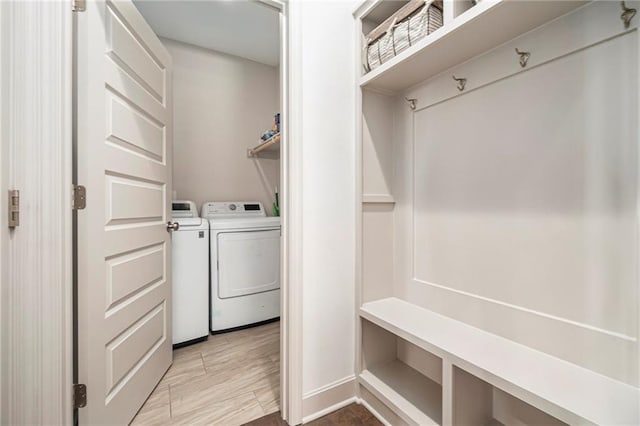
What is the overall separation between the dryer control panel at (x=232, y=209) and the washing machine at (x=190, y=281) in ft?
1.72

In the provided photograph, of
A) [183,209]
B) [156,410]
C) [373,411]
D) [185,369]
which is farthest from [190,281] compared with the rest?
[373,411]

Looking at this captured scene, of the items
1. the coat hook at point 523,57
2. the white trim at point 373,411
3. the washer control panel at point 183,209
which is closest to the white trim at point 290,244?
the white trim at point 373,411

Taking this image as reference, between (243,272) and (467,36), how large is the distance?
2120mm

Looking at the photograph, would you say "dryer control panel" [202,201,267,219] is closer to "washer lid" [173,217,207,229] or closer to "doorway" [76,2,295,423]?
"washer lid" [173,217,207,229]

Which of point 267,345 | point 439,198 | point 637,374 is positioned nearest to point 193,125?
point 267,345

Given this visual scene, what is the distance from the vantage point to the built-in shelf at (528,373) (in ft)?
2.47

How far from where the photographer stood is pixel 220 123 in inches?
113

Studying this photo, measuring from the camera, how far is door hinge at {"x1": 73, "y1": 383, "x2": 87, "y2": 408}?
103 cm

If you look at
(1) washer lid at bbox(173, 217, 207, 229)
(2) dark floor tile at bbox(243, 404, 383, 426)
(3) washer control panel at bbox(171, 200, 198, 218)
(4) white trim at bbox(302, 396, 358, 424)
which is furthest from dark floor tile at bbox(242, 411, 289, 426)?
(3) washer control panel at bbox(171, 200, 198, 218)

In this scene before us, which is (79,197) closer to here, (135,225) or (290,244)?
(135,225)

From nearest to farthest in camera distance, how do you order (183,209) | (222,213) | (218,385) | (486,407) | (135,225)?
(486,407) → (135,225) → (218,385) → (183,209) → (222,213)

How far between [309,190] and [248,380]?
1.22 m

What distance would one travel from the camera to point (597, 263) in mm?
902

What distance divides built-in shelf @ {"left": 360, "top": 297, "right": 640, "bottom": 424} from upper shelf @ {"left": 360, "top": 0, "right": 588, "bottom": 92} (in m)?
1.19
